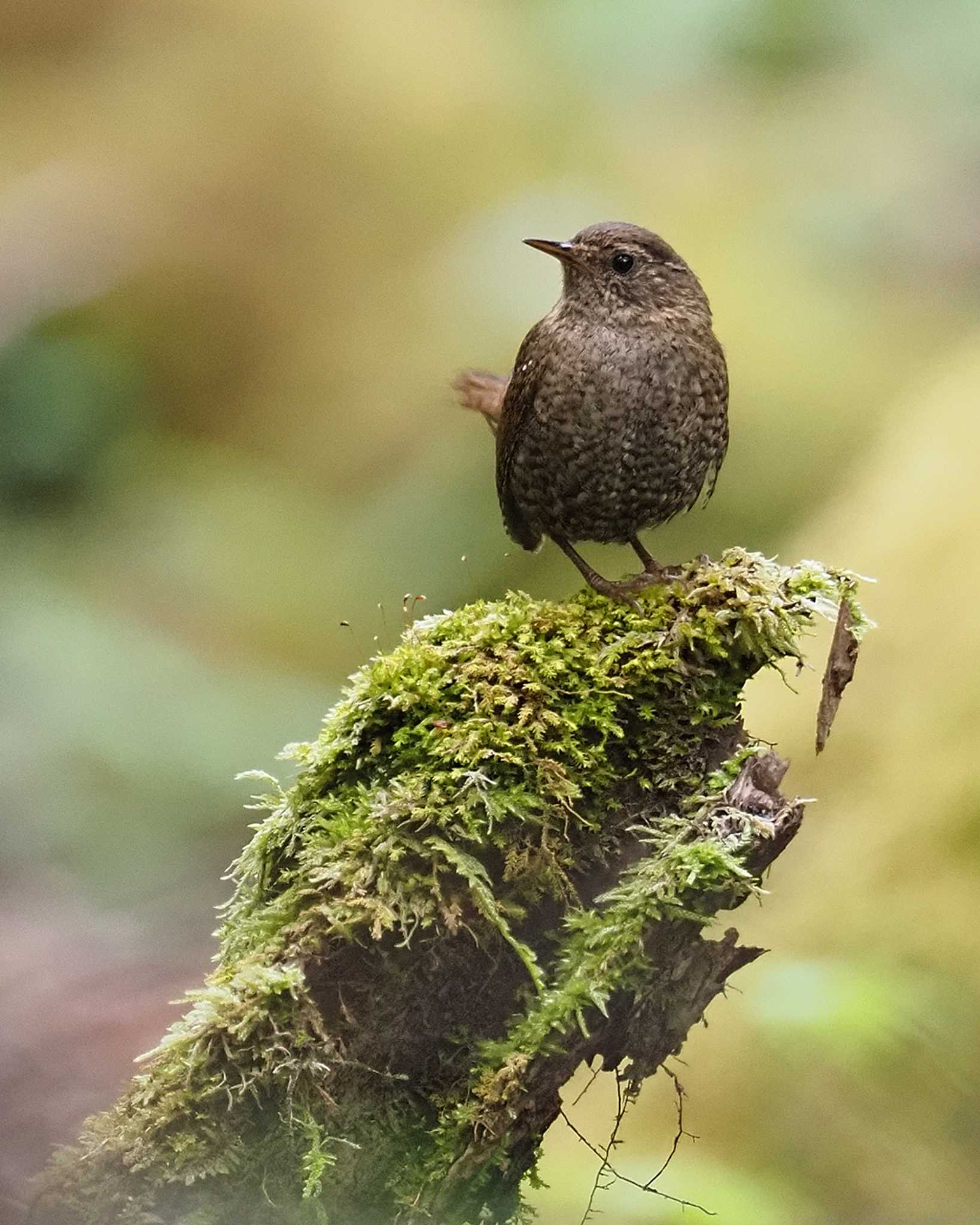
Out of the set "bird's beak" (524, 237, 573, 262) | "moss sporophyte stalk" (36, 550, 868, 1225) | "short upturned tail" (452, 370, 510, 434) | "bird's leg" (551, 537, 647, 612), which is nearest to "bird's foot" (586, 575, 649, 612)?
"bird's leg" (551, 537, 647, 612)

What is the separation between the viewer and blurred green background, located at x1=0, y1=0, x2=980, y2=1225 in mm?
2926

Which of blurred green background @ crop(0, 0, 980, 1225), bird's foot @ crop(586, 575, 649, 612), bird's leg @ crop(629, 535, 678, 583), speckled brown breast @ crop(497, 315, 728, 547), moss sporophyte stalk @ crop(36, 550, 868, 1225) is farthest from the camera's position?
blurred green background @ crop(0, 0, 980, 1225)

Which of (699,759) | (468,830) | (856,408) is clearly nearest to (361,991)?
(468,830)

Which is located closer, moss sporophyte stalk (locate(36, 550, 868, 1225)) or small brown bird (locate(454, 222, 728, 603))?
moss sporophyte stalk (locate(36, 550, 868, 1225))

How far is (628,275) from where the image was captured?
91.7 inches

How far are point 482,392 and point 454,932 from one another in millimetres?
1724

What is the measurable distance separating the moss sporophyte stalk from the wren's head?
29.7 inches

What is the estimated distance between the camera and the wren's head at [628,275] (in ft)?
7.61

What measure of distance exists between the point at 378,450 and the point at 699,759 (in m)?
2.98

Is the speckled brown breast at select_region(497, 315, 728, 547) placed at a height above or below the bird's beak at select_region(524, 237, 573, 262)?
below

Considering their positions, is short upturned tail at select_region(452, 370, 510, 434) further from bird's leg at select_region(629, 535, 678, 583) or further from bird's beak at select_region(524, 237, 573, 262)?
bird's leg at select_region(629, 535, 678, 583)

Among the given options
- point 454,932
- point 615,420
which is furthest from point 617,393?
point 454,932

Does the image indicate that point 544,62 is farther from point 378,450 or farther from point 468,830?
point 468,830

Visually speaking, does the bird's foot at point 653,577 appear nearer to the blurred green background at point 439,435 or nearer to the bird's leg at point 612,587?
the bird's leg at point 612,587
